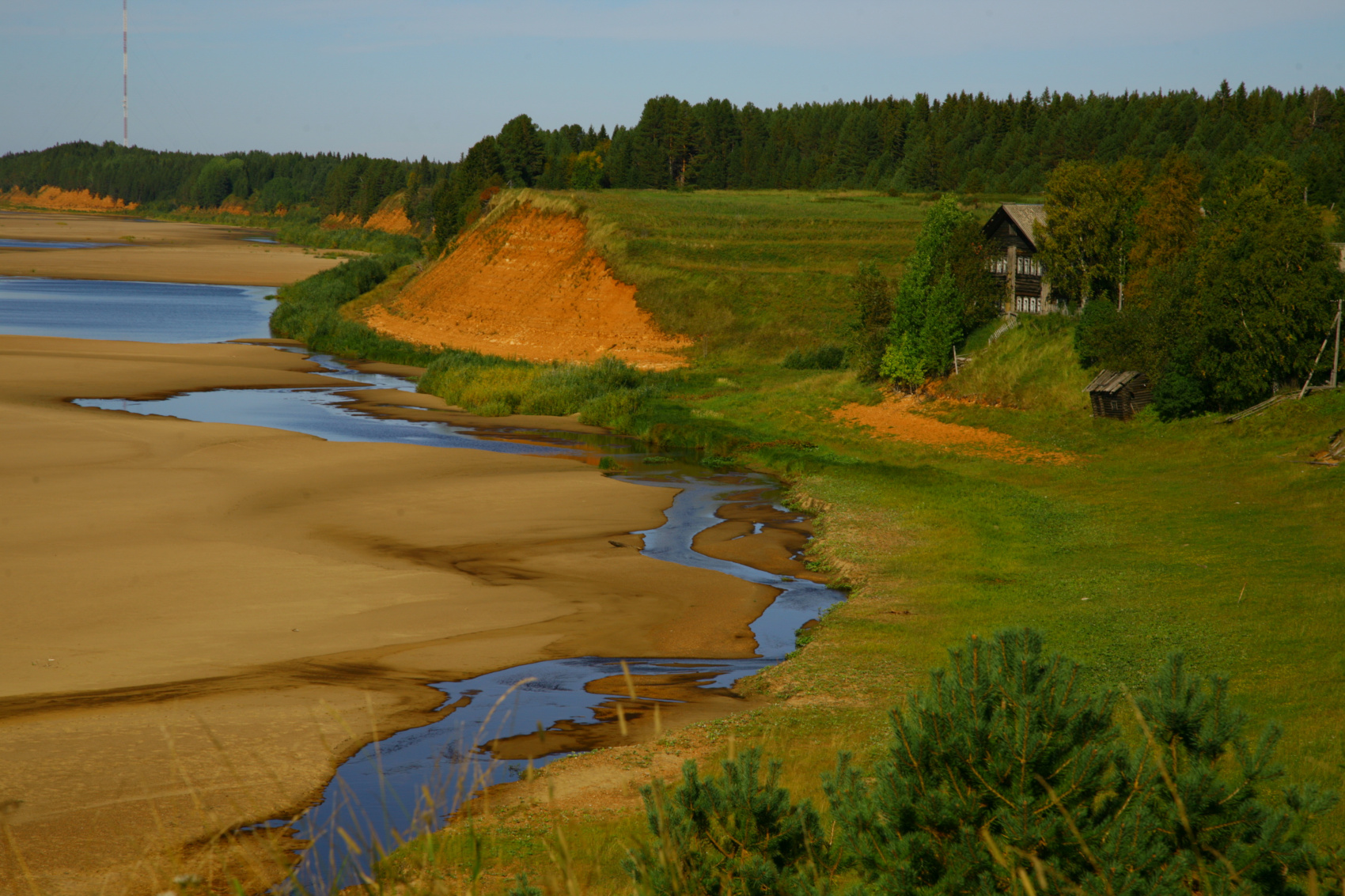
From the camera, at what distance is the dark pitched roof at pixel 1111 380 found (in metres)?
37.5

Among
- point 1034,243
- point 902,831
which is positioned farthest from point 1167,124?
point 902,831

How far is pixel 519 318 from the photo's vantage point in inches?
2822

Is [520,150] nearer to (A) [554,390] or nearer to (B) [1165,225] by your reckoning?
(A) [554,390]

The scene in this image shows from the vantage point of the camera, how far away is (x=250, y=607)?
21500 millimetres

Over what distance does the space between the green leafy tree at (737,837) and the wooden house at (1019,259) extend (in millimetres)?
45891

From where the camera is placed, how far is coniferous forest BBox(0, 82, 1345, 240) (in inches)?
4003

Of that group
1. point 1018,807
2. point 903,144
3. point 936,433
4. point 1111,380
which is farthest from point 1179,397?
point 903,144

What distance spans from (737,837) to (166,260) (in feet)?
465

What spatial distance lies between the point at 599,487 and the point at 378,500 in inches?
267

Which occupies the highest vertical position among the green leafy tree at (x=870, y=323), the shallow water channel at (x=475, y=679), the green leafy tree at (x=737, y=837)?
the green leafy tree at (x=870, y=323)

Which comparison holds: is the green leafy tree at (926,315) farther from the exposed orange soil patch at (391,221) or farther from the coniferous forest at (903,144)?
the exposed orange soil patch at (391,221)

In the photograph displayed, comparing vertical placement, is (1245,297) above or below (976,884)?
above

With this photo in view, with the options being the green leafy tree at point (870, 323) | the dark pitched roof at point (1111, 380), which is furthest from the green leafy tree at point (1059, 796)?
the green leafy tree at point (870, 323)

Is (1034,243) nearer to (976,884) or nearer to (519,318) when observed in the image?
(519,318)
